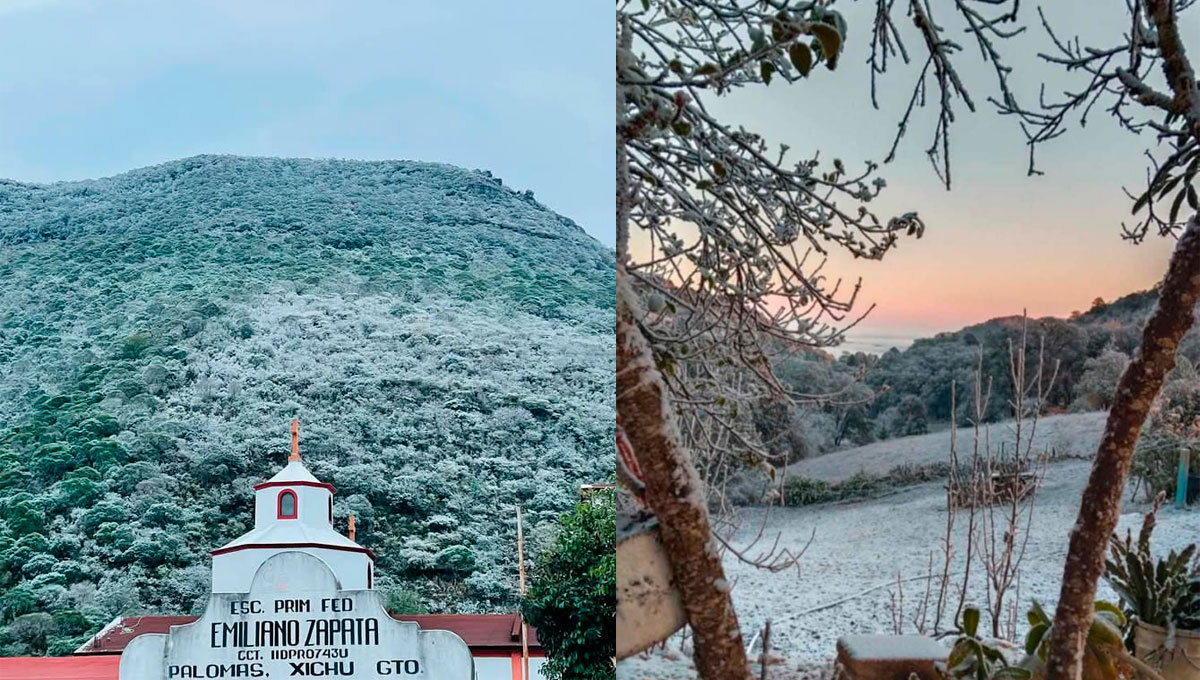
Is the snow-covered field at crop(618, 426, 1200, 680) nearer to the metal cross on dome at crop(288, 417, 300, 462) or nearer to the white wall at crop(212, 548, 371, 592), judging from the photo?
the white wall at crop(212, 548, 371, 592)

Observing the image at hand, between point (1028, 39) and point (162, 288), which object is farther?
point (162, 288)

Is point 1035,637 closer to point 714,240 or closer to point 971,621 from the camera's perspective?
point 971,621

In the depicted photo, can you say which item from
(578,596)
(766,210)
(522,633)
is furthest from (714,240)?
(522,633)

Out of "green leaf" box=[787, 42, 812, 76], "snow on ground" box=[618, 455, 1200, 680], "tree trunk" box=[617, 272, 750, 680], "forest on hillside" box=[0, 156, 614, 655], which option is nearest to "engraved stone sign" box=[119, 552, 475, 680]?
"forest on hillside" box=[0, 156, 614, 655]

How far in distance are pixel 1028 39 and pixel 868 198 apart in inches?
15.4

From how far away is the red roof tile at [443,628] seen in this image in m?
3.37

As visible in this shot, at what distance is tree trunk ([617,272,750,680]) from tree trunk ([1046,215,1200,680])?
56 cm

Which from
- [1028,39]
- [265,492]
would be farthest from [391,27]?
[1028,39]

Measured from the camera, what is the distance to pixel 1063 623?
5.74 feet

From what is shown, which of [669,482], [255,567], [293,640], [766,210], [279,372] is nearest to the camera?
[669,482]

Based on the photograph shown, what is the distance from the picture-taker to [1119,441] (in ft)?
5.79

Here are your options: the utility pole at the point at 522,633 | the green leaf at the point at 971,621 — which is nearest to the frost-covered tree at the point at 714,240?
the green leaf at the point at 971,621

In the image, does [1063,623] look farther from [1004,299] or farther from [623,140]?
[623,140]

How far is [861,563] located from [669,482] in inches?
21.6
